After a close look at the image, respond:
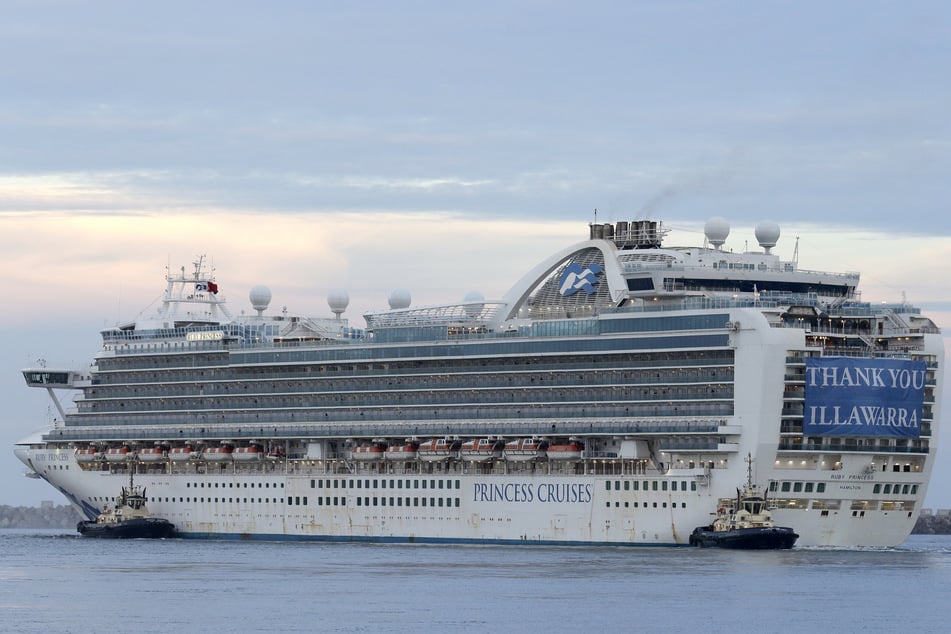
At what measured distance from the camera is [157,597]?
8206cm

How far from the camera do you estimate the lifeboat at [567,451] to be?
10488 centimetres

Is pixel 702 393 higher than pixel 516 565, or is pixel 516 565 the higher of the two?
pixel 702 393

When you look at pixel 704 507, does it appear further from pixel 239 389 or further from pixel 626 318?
pixel 239 389

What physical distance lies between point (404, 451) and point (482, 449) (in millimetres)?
5664

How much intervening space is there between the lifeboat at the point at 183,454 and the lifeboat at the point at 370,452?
12.7 meters

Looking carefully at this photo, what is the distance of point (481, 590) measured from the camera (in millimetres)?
82875

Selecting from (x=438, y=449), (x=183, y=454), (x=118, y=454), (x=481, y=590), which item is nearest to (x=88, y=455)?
(x=118, y=454)

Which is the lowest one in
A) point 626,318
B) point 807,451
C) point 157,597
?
point 157,597

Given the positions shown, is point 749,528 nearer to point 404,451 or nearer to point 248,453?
point 404,451

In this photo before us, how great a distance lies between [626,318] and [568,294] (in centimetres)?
706

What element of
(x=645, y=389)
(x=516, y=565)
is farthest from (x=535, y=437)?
(x=516, y=565)

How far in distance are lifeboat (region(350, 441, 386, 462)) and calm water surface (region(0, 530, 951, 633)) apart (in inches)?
281

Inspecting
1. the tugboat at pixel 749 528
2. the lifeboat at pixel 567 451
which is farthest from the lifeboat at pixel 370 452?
the tugboat at pixel 749 528

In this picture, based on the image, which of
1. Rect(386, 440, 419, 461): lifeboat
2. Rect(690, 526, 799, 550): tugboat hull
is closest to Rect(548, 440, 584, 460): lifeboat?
Rect(690, 526, 799, 550): tugboat hull
